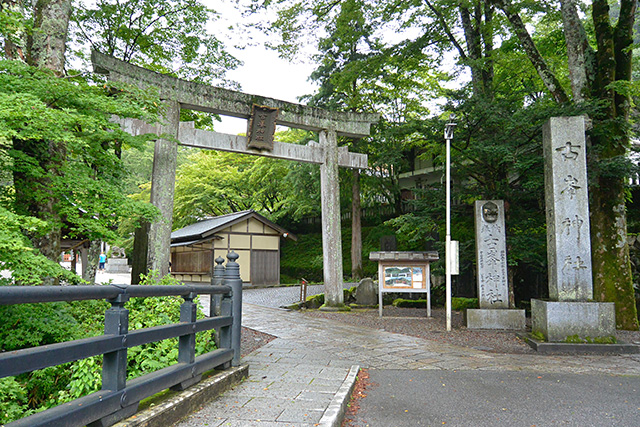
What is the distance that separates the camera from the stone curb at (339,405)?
329 cm

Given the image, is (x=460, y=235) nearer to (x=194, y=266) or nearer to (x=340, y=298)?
(x=340, y=298)

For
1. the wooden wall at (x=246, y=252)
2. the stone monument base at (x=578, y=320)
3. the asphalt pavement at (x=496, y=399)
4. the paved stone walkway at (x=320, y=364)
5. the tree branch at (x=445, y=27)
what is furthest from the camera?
the wooden wall at (x=246, y=252)

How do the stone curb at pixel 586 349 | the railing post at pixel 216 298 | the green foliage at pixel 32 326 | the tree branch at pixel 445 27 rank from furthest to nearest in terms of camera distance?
the tree branch at pixel 445 27, the stone curb at pixel 586 349, the railing post at pixel 216 298, the green foliage at pixel 32 326

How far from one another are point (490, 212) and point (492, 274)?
55.4 inches

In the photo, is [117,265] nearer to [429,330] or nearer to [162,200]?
[162,200]

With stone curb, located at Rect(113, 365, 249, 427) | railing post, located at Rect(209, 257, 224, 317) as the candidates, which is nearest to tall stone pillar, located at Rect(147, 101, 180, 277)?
railing post, located at Rect(209, 257, 224, 317)

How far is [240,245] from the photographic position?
21266 mm

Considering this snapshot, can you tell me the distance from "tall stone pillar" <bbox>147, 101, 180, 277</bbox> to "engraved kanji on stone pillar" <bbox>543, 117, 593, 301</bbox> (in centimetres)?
767

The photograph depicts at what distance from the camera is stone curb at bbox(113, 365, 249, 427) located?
109 inches

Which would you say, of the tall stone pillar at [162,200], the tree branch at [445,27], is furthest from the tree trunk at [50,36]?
the tree branch at [445,27]

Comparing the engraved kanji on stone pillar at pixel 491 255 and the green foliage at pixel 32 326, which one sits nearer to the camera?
the green foliage at pixel 32 326

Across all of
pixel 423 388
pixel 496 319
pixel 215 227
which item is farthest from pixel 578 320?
pixel 215 227

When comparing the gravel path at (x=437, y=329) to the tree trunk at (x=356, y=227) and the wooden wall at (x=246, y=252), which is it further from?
the wooden wall at (x=246, y=252)

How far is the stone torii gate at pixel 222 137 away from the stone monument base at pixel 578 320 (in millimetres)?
5887
